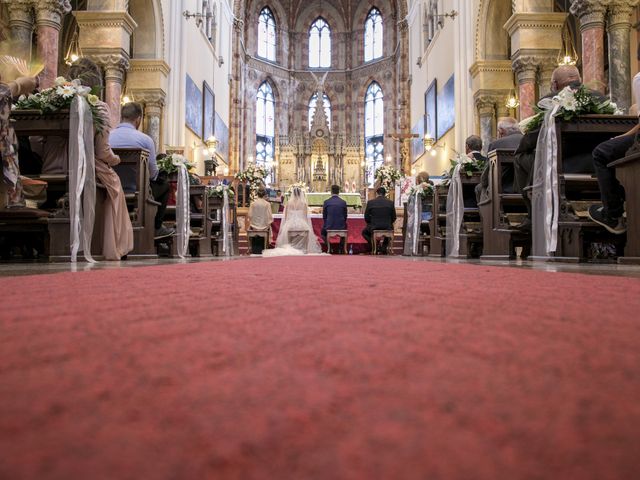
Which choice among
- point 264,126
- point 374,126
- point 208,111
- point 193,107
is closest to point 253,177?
point 193,107

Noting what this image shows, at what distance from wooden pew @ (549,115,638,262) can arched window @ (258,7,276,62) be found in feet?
82.6

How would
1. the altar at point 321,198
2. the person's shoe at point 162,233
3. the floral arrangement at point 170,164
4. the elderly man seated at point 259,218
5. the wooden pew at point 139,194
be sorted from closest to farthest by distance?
the wooden pew at point 139,194
the person's shoe at point 162,233
the floral arrangement at point 170,164
the elderly man seated at point 259,218
the altar at point 321,198

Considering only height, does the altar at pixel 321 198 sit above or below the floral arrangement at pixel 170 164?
above

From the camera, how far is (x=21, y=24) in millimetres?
8727

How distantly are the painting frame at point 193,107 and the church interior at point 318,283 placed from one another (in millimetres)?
136

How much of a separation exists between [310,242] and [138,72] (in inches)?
209

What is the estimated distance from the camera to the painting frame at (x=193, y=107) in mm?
14473

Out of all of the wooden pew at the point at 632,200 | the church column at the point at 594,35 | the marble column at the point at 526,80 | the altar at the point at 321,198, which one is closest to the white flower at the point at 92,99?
the wooden pew at the point at 632,200

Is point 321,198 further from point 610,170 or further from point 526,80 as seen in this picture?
point 610,170

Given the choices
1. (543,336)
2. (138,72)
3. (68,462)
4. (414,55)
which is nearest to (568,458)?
(68,462)

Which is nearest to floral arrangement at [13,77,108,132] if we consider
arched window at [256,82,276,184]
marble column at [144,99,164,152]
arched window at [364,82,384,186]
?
marble column at [144,99,164,152]

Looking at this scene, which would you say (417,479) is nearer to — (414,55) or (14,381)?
(14,381)

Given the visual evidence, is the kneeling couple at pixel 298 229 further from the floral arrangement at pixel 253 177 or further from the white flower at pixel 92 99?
the white flower at pixel 92 99

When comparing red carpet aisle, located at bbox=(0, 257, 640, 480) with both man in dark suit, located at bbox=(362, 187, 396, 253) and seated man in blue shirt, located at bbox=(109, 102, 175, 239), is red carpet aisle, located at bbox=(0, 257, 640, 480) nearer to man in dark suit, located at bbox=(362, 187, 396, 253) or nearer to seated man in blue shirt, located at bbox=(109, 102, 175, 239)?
seated man in blue shirt, located at bbox=(109, 102, 175, 239)
